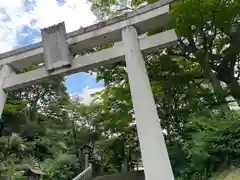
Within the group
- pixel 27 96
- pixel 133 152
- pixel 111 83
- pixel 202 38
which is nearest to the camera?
pixel 202 38

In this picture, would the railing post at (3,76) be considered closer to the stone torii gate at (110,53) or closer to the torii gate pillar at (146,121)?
the stone torii gate at (110,53)

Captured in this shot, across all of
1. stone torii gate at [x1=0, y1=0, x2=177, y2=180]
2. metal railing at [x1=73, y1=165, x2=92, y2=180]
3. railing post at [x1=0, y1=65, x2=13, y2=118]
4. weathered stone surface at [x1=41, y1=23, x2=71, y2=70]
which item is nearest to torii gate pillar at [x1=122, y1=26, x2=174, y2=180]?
stone torii gate at [x1=0, y1=0, x2=177, y2=180]

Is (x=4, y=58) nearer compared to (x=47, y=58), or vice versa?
(x=47, y=58)

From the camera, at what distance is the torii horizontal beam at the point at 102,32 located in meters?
5.23

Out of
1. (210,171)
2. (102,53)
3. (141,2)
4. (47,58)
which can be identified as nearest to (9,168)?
(47,58)

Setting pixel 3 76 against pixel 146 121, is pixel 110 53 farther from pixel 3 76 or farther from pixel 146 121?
pixel 3 76

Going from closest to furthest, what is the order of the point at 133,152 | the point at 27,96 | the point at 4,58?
the point at 4,58 → the point at 133,152 → the point at 27,96

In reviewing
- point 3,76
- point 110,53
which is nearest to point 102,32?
point 110,53

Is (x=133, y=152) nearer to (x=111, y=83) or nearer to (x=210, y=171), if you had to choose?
(x=111, y=83)

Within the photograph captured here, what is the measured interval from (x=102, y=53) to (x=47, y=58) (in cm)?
127

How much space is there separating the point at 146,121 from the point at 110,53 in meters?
1.75

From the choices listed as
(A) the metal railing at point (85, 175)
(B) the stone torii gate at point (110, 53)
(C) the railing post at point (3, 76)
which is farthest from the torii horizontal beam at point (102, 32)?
(A) the metal railing at point (85, 175)

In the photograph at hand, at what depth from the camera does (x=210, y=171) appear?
5270 mm

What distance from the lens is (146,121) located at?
4262mm
